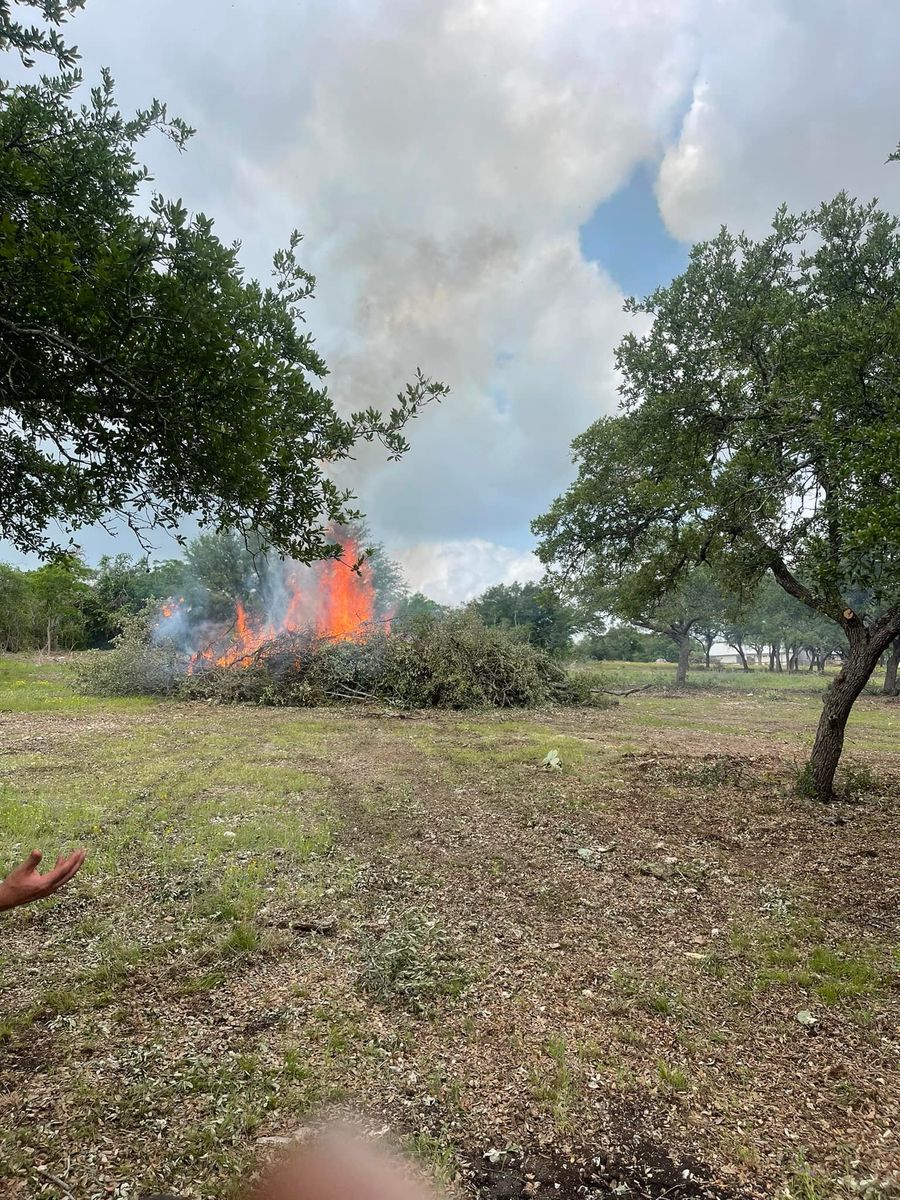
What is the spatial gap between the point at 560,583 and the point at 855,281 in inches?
255

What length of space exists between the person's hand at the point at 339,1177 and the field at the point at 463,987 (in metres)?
0.12

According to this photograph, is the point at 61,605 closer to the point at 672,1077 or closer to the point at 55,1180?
the point at 55,1180

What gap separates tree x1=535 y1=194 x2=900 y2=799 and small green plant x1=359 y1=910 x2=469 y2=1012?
4.55 metres

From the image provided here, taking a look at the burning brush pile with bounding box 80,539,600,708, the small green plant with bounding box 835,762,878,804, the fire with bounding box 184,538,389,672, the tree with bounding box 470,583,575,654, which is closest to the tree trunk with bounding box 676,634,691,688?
Answer: the tree with bounding box 470,583,575,654

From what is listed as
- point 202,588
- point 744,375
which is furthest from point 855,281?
point 202,588

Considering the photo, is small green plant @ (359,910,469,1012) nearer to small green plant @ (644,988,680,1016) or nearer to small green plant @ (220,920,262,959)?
small green plant @ (220,920,262,959)

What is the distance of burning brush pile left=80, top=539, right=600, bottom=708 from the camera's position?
60.4ft

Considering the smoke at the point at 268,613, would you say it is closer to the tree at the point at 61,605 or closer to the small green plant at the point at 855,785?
the tree at the point at 61,605

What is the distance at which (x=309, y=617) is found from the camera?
73.1 ft

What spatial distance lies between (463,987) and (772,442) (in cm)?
733

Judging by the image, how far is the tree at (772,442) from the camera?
6.02m

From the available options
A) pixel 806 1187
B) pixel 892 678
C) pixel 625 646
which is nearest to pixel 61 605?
pixel 806 1187

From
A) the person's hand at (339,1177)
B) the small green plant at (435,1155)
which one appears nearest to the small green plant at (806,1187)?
the small green plant at (435,1155)

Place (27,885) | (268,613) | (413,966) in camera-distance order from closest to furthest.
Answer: (27,885), (413,966), (268,613)
